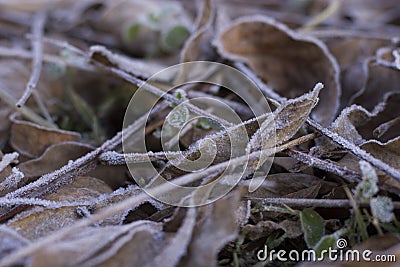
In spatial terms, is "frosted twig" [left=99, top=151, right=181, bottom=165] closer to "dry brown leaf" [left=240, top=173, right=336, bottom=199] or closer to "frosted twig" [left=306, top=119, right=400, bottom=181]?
"dry brown leaf" [left=240, top=173, right=336, bottom=199]

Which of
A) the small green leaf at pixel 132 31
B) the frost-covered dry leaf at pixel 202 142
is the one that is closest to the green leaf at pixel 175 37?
the frost-covered dry leaf at pixel 202 142

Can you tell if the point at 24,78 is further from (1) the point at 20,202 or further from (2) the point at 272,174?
(2) the point at 272,174

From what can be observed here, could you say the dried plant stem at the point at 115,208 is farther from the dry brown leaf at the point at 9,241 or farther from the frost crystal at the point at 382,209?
the frost crystal at the point at 382,209

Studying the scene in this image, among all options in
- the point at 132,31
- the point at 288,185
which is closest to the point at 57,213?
the point at 288,185

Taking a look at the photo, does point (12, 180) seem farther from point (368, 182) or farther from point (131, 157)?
point (368, 182)

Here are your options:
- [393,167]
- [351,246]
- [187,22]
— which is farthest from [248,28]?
[351,246]

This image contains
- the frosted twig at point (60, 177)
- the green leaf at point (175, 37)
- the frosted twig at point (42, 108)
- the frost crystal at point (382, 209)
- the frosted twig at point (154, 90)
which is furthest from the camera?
the green leaf at point (175, 37)

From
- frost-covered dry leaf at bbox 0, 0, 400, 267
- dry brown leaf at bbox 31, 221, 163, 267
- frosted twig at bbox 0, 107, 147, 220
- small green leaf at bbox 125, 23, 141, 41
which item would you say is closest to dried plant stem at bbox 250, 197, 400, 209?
frost-covered dry leaf at bbox 0, 0, 400, 267
